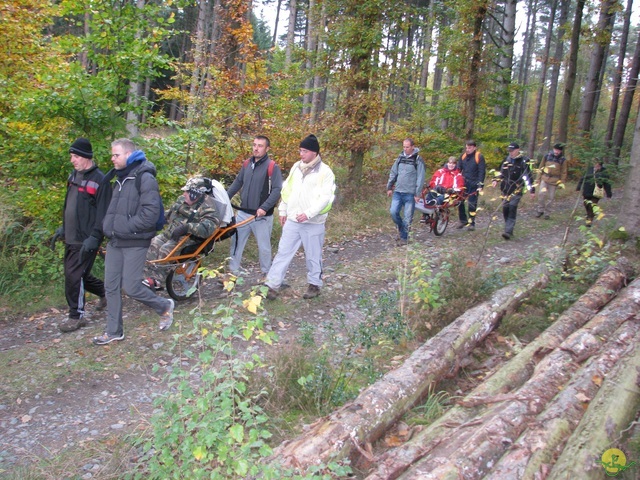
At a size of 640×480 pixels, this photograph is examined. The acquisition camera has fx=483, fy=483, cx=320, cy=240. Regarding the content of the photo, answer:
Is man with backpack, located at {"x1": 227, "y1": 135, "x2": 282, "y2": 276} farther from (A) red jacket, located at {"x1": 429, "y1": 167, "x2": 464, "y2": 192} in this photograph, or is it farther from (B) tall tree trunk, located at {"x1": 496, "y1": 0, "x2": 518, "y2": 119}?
(B) tall tree trunk, located at {"x1": 496, "y1": 0, "x2": 518, "y2": 119}

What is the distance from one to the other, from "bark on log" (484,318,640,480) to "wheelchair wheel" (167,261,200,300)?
483cm

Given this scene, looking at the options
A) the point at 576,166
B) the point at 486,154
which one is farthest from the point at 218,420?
the point at 576,166

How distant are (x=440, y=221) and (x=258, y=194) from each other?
5778 millimetres

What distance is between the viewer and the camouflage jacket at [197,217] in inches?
262

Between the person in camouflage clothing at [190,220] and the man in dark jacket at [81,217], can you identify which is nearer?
the man in dark jacket at [81,217]

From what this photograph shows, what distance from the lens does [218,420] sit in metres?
2.81

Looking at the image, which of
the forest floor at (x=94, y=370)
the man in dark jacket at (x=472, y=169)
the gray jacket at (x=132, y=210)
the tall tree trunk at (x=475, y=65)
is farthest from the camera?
the tall tree trunk at (x=475, y=65)

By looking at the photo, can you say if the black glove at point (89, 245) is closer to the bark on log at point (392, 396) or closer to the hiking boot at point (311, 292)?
the hiking boot at point (311, 292)

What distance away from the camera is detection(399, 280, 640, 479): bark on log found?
309cm

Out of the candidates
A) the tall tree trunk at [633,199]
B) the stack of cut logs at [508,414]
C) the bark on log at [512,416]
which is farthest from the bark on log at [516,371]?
the tall tree trunk at [633,199]

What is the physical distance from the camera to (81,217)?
5855 mm

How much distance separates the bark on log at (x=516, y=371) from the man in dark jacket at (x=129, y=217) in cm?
356

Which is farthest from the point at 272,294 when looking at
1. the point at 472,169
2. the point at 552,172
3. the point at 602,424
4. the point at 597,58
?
the point at 597,58
